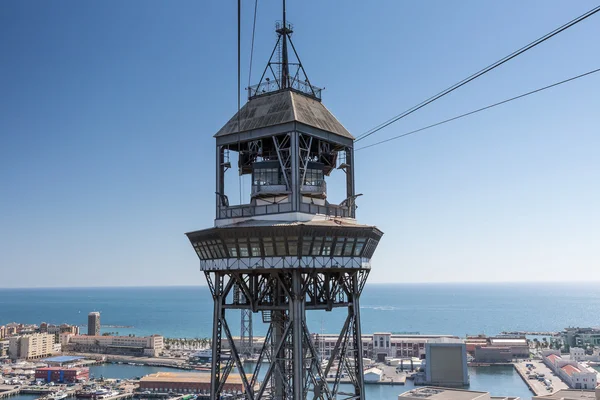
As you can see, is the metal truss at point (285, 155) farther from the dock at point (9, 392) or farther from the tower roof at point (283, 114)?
the dock at point (9, 392)

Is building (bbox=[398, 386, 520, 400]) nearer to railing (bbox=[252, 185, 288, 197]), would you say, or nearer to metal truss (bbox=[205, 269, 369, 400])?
metal truss (bbox=[205, 269, 369, 400])

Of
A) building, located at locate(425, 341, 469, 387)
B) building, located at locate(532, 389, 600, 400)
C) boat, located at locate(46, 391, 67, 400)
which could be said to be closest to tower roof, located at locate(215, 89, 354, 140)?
building, located at locate(532, 389, 600, 400)

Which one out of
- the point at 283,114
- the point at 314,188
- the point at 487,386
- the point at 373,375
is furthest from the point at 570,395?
the point at 283,114

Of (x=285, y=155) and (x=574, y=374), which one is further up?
(x=285, y=155)

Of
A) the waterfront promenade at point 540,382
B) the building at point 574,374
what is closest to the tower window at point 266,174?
the waterfront promenade at point 540,382

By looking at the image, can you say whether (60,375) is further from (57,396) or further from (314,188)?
(314,188)
